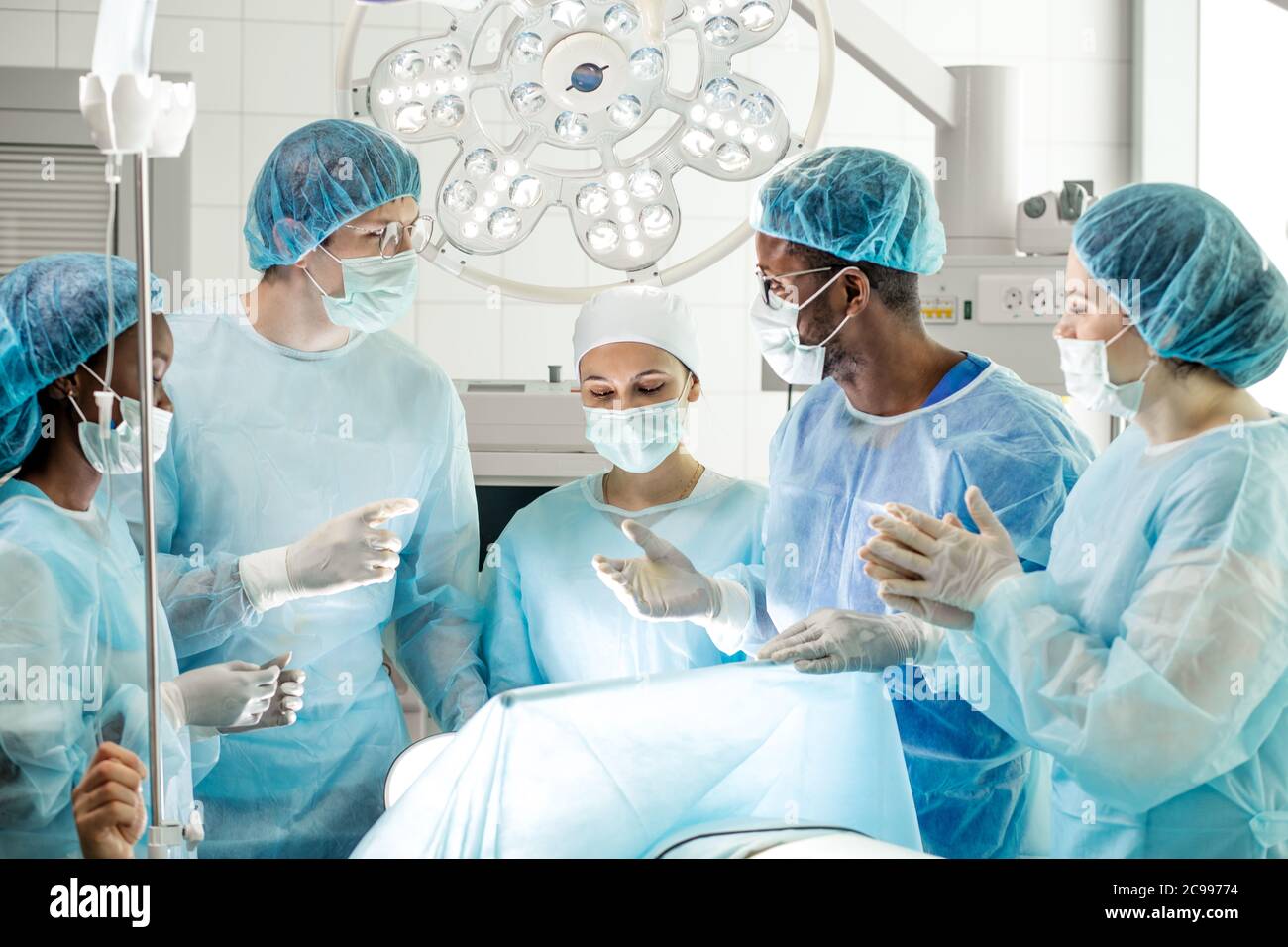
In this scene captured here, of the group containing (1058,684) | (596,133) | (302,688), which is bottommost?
(302,688)

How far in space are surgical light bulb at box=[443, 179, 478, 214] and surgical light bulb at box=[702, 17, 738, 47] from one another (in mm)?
380

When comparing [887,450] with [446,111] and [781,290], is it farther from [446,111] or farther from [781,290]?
[446,111]

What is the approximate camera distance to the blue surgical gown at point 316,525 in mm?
1734

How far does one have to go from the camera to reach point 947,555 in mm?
1455

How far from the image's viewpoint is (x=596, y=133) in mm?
1669

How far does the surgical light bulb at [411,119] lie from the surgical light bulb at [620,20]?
28cm

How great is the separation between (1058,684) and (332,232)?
111 centimetres

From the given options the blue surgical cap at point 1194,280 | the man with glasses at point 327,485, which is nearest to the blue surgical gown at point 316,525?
the man with glasses at point 327,485

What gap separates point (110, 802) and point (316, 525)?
47 cm

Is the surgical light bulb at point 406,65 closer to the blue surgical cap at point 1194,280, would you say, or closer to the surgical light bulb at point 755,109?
the surgical light bulb at point 755,109

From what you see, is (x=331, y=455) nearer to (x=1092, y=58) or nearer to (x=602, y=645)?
(x=602, y=645)

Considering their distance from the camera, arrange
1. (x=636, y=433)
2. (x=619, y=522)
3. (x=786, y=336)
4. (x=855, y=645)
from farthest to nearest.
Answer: (x=619, y=522) < (x=636, y=433) < (x=786, y=336) < (x=855, y=645)

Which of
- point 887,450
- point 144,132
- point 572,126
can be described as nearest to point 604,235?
point 572,126
